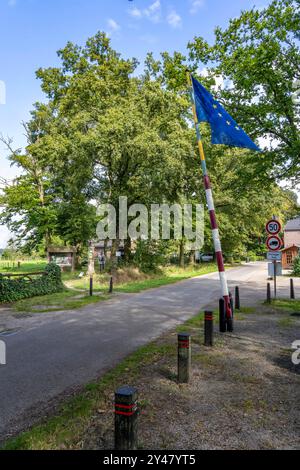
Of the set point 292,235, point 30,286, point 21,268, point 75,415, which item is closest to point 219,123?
point 75,415

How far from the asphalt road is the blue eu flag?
570cm

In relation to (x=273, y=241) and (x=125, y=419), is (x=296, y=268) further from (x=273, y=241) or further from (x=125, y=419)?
(x=125, y=419)

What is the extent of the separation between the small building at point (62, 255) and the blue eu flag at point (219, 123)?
22532mm

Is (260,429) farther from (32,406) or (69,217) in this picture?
(69,217)

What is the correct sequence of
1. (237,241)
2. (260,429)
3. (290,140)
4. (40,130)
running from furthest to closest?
(237,241) → (40,130) → (290,140) → (260,429)

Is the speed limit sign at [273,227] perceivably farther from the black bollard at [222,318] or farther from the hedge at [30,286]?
the hedge at [30,286]

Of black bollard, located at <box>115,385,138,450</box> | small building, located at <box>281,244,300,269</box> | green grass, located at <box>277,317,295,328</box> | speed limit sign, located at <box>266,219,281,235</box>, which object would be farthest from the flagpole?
small building, located at <box>281,244,300,269</box>

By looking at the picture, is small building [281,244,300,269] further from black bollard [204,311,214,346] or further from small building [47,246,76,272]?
black bollard [204,311,214,346]

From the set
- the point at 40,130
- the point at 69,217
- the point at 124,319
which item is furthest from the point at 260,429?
the point at 40,130

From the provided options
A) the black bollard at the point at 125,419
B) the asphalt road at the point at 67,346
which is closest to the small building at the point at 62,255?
the asphalt road at the point at 67,346

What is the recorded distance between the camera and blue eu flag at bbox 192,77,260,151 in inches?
336

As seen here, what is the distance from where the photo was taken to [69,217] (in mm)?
Result: 32562

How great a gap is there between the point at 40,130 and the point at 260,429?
35758 millimetres

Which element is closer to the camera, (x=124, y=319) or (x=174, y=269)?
(x=124, y=319)
